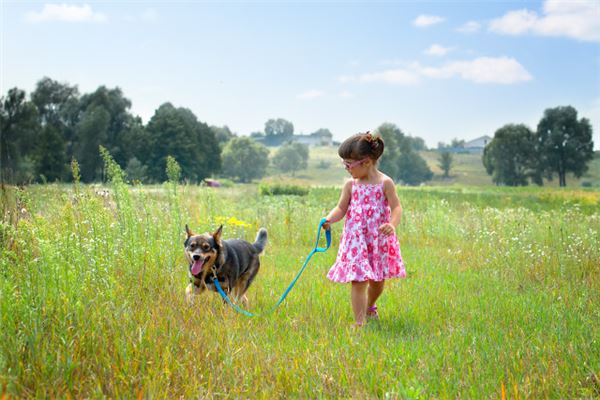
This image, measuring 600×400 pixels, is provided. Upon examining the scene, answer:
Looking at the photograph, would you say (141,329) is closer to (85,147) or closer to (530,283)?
(530,283)

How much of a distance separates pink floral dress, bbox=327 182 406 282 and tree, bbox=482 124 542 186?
71.8m

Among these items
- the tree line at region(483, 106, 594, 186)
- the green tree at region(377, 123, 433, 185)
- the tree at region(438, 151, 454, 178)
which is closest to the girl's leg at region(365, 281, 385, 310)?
the tree line at region(483, 106, 594, 186)

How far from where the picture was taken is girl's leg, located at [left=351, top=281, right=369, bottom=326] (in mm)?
6094

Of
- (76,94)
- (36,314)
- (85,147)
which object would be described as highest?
(76,94)

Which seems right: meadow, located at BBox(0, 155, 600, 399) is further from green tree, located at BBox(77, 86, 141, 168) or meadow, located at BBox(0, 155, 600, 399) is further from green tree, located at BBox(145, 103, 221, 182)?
green tree, located at BBox(77, 86, 141, 168)

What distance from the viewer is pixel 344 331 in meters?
5.68

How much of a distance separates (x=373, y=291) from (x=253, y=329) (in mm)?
1470

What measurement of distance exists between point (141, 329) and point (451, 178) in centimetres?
10905

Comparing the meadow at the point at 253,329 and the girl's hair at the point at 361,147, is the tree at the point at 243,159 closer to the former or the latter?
the meadow at the point at 253,329

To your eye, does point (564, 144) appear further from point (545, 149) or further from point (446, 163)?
point (446, 163)

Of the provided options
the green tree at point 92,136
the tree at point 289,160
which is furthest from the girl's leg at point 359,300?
the tree at point 289,160

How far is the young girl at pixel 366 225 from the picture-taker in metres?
6.05

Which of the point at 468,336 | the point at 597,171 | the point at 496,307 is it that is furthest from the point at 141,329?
the point at 597,171

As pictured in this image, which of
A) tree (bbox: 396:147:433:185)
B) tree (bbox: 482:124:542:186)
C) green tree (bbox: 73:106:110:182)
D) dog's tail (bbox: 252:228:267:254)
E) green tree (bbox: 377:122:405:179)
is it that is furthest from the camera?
tree (bbox: 396:147:433:185)
